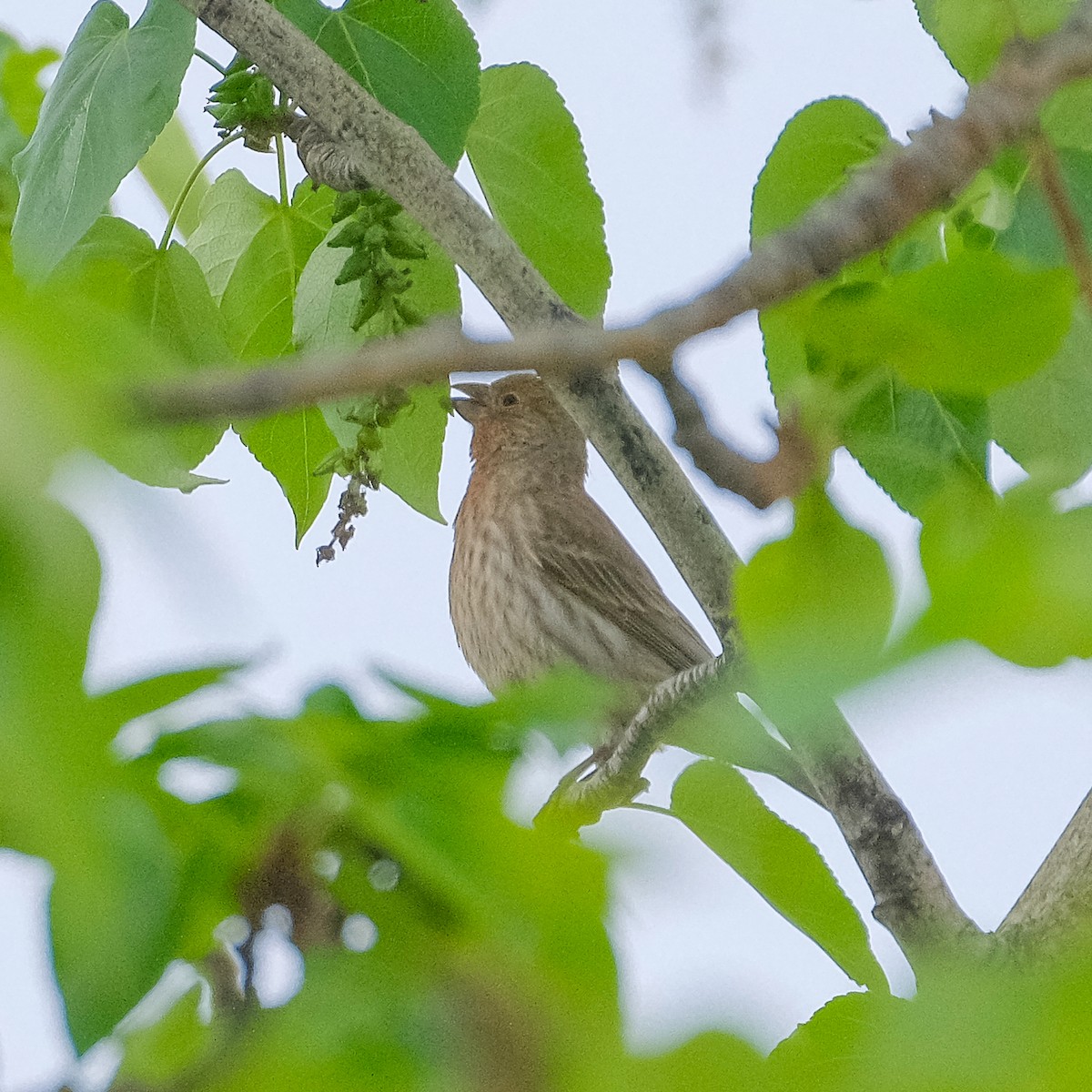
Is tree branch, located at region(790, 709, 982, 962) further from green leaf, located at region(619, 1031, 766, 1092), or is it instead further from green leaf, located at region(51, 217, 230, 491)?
green leaf, located at region(619, 1031, 766, 1092)

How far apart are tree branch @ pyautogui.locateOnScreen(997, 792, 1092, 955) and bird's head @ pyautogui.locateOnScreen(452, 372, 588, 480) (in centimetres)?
200

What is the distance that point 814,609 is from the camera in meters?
0.30

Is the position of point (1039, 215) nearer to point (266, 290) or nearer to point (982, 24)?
point (982, 24)

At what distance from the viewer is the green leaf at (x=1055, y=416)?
2.74ft

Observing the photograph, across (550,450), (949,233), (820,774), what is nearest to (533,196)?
(949,233)

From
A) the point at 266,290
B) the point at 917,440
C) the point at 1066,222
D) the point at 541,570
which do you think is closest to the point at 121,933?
the point at 1066,222

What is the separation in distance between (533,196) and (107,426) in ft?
4.00

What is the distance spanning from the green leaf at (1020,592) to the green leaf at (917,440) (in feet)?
1.12

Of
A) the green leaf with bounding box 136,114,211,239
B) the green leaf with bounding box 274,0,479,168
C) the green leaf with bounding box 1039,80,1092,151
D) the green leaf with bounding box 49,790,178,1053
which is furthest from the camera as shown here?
the green leaf with bounding box 136,114,211,239

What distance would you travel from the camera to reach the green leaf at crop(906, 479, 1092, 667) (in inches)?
10.7

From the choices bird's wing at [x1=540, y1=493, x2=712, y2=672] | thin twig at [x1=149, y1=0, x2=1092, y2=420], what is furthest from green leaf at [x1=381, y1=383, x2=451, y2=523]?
bird's wing at [x1=540, y1=493, x2=712, y2=672]

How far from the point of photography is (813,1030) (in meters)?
0.34

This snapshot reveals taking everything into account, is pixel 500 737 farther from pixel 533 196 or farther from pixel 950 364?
pixel 533 196

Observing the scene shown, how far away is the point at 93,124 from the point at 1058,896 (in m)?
0.95
